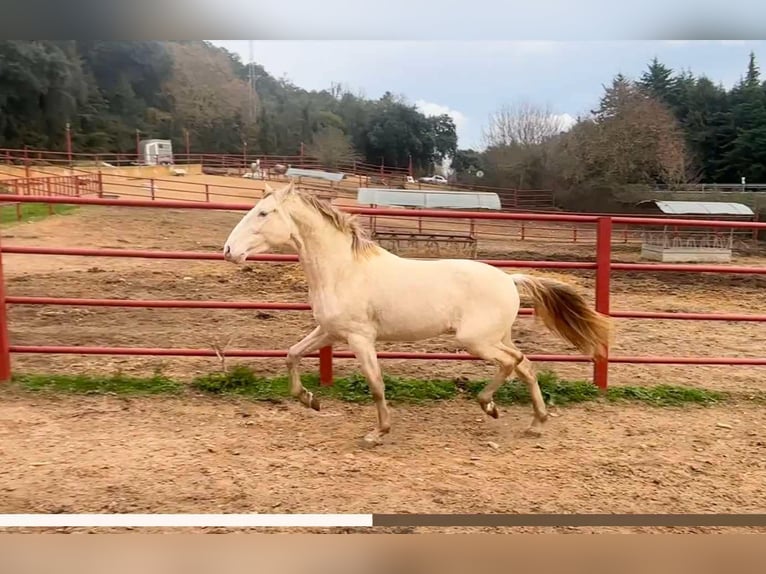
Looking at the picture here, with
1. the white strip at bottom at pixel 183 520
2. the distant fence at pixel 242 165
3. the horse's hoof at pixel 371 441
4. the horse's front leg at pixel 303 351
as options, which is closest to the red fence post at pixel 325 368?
the horse's front leg at pixel 303 351

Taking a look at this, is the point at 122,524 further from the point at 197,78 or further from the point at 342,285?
the point at 197,78

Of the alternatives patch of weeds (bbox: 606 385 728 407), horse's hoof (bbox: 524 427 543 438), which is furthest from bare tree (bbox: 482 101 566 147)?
patch of weeds (bbox: 606 385 728 407)

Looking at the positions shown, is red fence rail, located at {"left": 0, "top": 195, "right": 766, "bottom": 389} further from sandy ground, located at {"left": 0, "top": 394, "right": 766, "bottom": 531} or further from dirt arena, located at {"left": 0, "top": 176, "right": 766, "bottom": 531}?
sandy ground, located at {"left": 0, "top": 394, "right": 766, "bottom": 531}

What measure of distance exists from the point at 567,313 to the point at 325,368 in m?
1.05

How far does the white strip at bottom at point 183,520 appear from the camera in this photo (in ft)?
5.43

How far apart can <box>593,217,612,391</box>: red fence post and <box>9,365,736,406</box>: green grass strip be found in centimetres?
6

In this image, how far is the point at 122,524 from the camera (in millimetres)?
1655

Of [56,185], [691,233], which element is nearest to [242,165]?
[56,185]

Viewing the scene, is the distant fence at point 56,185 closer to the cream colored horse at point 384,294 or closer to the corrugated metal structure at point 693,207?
the cream colored horse at point 384,294

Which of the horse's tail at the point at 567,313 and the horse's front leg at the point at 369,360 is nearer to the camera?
the horse's front leg at the point at 369,360

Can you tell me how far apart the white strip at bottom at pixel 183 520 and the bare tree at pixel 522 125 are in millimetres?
1320

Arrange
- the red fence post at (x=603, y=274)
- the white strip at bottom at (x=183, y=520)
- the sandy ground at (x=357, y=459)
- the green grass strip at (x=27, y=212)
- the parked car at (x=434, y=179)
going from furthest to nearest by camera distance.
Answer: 1. the red fence post at (x=603, y=274)
2. the green grass strip at (x=27, y=212)
3. the parked car at (x=434, y=179)
4. the sandy ground at (x=357, y=459)
5. the white strip at bottom at (x=183, y=520)

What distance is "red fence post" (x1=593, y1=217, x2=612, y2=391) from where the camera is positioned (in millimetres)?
2402

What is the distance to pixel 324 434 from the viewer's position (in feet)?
7.14
